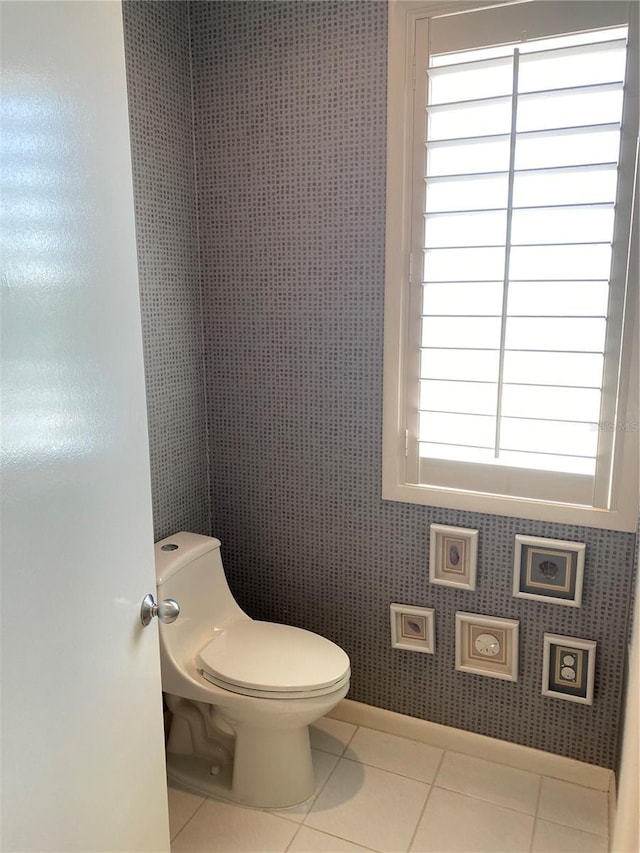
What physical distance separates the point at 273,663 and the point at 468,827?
727 millimetres

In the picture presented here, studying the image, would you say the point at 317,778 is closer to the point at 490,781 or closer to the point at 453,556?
the point at 490,781

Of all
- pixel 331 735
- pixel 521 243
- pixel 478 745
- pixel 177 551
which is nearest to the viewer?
pixel 521 243

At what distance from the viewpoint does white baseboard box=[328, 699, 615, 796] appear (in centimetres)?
201

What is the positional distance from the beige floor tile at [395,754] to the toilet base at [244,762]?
0.22 meters

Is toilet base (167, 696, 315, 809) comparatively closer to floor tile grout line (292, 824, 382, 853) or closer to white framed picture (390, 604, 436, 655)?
floor tile grout line (292, 824, 382, 853)

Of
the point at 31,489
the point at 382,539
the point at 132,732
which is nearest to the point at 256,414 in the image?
the point at 382,539

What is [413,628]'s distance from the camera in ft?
7.12

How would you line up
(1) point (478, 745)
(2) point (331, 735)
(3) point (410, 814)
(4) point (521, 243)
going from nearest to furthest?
(4) point (521, 243) → (3) point (410, 814) → (1) point (478, 745) → (2) point (331, 735)

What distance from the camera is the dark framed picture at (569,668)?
1937mm

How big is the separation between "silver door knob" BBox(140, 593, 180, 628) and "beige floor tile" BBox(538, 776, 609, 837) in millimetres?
1384

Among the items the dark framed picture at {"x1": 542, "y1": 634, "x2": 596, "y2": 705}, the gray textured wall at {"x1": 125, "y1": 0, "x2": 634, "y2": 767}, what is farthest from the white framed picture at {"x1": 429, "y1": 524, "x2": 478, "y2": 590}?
the dark framed picture at {"x1": 542, "y1": 634, "x2": 596, "y2": 705}

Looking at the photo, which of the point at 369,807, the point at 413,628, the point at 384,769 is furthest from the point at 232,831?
the point at 413,628

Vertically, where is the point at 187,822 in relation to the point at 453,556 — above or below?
below

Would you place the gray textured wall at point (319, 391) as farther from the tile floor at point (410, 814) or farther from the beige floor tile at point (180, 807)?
the beige floor tile at point (180, 807)
